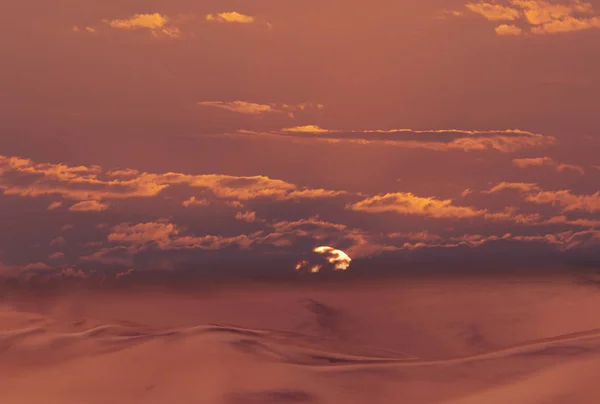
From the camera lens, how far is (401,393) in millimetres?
21609

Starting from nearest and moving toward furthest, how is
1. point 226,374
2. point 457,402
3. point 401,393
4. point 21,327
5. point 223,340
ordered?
point 457,402 < point 401,393 < point 226,374 < point 223,340 < point 21,327

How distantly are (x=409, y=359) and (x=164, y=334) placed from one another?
352 inches

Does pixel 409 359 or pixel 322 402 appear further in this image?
pixel 409 359

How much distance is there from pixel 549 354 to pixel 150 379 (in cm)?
1245

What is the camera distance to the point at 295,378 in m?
22.9

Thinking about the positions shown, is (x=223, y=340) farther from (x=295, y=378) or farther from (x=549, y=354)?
(x=549, y=354)

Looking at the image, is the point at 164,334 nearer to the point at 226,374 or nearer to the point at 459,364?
the point at 226,374

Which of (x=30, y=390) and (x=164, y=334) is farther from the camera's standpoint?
(x=164, y=334)

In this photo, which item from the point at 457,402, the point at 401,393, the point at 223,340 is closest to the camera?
the point at 457,402

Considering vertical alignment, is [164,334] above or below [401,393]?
above

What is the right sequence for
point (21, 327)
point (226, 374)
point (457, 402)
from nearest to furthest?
point (457, 402) → point (226, 374) → point (21, 327)

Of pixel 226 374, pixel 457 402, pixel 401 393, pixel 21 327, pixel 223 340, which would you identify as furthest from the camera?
pixel 21 327

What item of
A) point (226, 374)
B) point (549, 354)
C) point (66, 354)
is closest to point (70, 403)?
point (226, 374)

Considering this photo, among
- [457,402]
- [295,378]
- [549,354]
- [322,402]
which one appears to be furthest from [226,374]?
[549,354]
